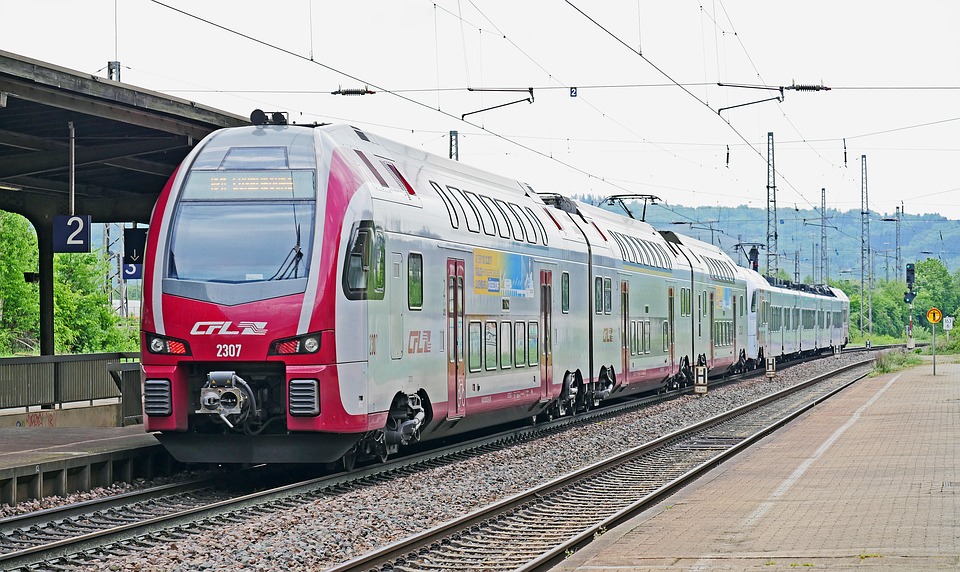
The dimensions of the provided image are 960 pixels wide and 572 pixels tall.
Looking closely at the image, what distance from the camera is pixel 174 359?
44.6ft

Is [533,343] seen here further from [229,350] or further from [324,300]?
[229,350]

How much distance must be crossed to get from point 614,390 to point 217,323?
13921mm

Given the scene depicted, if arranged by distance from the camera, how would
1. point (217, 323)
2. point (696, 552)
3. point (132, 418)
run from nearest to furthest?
1. point (696, 552)
2. point (217, 323)
3. point (132, 418)

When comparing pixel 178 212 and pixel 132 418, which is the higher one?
pixel 178 212

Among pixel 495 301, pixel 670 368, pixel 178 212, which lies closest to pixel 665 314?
pixel 670 368

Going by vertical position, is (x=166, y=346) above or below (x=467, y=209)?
below

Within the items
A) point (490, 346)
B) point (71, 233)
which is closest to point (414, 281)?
point (490, 346)

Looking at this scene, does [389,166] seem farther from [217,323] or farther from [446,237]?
[217,323]

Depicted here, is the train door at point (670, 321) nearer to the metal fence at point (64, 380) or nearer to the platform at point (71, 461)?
the metal fence at point (64, 380)

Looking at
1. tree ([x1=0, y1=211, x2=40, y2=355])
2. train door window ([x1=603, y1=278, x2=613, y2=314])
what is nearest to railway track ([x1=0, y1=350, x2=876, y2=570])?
train door window ([x1=603, y1=278, x2=613, y2=314])

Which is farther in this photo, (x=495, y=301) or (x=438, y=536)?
(x=495, y=301)

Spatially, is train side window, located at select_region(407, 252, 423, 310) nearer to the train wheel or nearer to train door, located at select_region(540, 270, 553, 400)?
the train wheel

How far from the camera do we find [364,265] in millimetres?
13812

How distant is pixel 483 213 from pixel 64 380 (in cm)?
840
